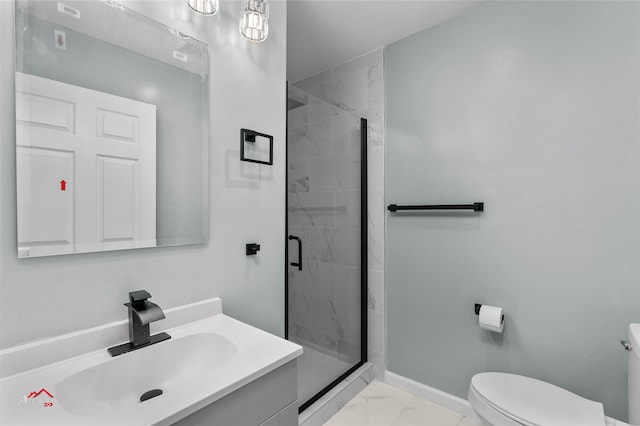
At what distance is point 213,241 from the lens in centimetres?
127

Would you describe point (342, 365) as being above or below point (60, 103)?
below

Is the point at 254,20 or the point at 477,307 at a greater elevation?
the point at 254,20

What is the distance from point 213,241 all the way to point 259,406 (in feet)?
2.10

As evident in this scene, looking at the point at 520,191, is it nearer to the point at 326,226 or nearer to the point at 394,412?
the point at 326,226

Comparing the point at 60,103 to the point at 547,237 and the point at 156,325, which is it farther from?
the point at 547,237

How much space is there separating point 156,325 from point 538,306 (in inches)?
68.6

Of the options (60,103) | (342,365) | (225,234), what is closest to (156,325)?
(225,234)

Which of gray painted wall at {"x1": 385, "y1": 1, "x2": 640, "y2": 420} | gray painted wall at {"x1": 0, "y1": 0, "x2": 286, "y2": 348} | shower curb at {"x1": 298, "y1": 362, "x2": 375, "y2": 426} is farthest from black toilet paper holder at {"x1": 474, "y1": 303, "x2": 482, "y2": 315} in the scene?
gray painted wall at {"x1": 0, "y1": 0, "x2": 286, "y2": 348}

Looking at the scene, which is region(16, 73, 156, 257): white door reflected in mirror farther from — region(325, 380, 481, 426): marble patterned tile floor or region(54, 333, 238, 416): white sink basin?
region(325, 380, 481, 426): marble patterned tile floor

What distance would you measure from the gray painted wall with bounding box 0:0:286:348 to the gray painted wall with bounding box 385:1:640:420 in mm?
926

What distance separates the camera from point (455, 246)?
1.81 metres

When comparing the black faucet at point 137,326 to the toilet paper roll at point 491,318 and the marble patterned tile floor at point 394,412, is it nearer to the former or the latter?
the marble patterned tile floor at point 394,412

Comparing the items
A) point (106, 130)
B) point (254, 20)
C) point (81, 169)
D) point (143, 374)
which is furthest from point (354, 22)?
point (143, 374)

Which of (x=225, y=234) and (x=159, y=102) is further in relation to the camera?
(x=225, y=234)
